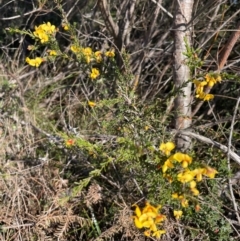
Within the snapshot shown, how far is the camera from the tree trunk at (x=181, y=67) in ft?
5.59

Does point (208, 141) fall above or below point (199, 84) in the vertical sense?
below

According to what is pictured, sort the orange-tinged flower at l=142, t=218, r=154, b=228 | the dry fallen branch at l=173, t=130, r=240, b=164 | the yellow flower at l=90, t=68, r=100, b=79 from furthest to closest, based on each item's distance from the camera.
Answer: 1. the yellow flower at l=90, t=68, r=100, b=79
2. the dry fallen branch at l=173, t=130, r=240, b=164
3. the orange-tinged flower at l=142, t=218, r=154, b=228

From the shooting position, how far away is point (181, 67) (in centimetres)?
180

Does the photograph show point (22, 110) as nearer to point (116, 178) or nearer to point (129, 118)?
point (116, 178)

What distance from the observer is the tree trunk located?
1703mm

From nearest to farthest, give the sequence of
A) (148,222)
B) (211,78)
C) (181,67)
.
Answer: (148,222), (211,78), (181,67)

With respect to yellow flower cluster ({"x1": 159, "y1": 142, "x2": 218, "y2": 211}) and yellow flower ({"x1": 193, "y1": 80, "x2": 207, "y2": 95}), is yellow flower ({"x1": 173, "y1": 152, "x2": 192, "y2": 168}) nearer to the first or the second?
yellow flower cluster ({"x1": 159, "y1": 142, "x2": 218, "y2": 211})

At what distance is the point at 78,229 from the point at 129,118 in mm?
607

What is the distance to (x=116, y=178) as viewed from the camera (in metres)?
1.95

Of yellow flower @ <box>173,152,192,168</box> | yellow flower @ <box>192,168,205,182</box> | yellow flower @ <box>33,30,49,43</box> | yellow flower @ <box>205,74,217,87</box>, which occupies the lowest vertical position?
yellow flower @ <box>192,168,205,182</box>

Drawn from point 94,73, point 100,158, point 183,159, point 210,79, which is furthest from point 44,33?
point 183,159

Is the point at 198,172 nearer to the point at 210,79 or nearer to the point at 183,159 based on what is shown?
the point at 183,159

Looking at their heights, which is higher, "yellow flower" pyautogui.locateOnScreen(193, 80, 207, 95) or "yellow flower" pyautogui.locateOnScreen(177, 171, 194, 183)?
"yellow flower" pyautogui.locateOnScreen(193, 80, 207, 95)

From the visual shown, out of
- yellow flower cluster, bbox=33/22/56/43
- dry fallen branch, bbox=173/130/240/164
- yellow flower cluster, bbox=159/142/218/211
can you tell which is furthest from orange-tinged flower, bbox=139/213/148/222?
yellow flower cluster, bbox=33/22/56/43
